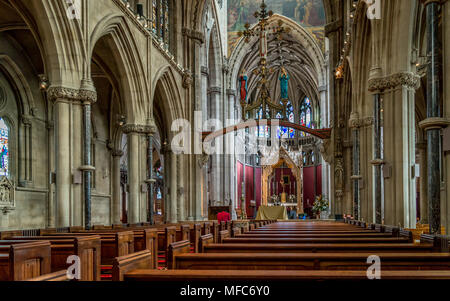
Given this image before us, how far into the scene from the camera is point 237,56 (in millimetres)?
32375

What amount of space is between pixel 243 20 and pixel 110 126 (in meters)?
15.7

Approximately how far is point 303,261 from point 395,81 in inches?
329

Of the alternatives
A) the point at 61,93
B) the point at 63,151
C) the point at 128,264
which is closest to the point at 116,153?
the point at 63,151

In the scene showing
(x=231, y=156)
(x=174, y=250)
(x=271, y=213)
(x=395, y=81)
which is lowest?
(x=271, y=213)

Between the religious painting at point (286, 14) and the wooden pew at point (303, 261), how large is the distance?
30270mm

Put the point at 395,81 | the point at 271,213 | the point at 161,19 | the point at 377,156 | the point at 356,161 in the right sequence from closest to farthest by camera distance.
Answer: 1. the point at 395,81
2. the point at 377,156
3. the point at 356,161
4. the point at 161,19
5. the point at 271,213

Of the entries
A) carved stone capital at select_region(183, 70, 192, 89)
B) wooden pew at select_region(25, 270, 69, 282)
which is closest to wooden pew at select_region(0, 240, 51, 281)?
wooden pew at select_region(25, 270, 69, 282)

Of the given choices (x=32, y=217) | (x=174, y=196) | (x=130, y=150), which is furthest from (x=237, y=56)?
(x=32, y=217)

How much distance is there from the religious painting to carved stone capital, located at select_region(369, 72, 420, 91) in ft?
74.4

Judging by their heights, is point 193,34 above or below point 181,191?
above

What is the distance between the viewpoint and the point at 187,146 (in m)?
21.2

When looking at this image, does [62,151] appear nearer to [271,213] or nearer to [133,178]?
[133,178]

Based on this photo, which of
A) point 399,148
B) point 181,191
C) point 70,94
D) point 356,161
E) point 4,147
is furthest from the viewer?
point 181,191

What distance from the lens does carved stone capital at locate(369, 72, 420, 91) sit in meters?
10.4
